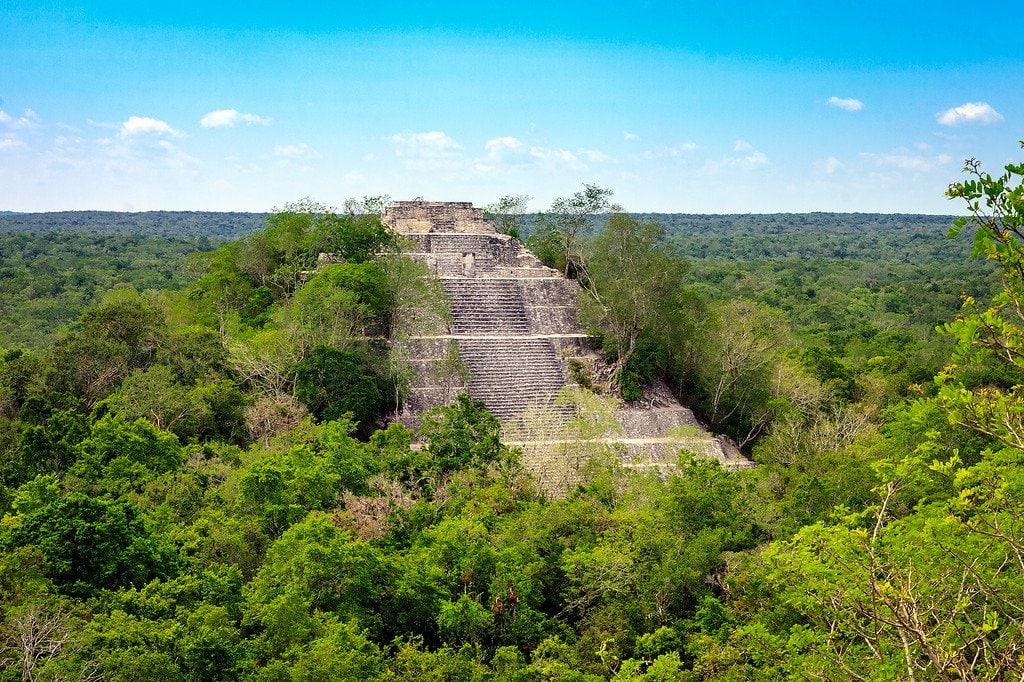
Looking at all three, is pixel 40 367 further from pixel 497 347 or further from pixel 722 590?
pixel 722 590

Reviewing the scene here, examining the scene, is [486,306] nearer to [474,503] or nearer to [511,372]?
[511,372]

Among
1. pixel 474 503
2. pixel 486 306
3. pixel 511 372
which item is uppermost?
pixel 486 306

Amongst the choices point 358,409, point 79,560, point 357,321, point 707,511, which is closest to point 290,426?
point 358,409

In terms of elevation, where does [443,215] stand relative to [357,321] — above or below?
above

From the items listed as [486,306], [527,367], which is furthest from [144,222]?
[527,367]

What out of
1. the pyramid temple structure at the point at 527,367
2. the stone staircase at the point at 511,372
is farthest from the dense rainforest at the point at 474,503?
the stone staircase at the point at 511,372

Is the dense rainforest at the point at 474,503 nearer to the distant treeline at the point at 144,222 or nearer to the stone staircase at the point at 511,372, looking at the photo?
the stone staircase at the point at 511,372

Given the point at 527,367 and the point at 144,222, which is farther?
the point at 144,222

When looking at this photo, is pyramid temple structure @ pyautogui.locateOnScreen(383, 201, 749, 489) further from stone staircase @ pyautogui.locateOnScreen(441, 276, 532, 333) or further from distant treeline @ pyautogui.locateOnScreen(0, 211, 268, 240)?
distant treeline @ pyautogui.locateOnScreen(0, 211, 268, 240)
